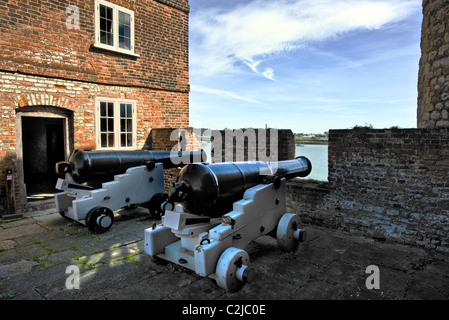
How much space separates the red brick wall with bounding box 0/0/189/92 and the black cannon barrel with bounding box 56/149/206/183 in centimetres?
294

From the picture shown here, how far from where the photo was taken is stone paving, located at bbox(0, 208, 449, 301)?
3135 mm

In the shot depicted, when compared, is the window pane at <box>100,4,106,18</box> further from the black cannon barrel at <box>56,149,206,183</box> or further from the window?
the black cannon barrel at <box>56,149,206,183</box>

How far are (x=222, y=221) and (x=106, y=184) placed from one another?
117 inches

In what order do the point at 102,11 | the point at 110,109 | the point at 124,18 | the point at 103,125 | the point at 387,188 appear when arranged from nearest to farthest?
the point at 387,188 < the point at 102,11 < the point at 103,125 < the point at 110,109 < the point at 124,18

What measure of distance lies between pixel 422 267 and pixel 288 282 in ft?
6.03

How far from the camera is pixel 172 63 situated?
31.9 ft

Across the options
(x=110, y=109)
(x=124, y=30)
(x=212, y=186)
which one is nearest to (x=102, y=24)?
(x=124, y=30)

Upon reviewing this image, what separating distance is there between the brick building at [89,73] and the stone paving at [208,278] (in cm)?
304

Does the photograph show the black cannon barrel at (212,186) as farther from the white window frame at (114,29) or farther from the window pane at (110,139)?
the white window frame at (114,29)

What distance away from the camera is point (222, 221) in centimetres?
340

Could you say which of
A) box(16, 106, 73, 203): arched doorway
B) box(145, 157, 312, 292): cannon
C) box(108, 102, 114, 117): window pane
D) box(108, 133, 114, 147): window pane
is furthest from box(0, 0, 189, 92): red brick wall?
box(145, 157, 312, 292): cannon

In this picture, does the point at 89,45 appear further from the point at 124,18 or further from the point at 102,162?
the point at 102,162

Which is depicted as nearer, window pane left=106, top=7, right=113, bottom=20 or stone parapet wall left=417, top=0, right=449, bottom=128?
stone parapet wall left=417, top=0, right=449, bottom=128
